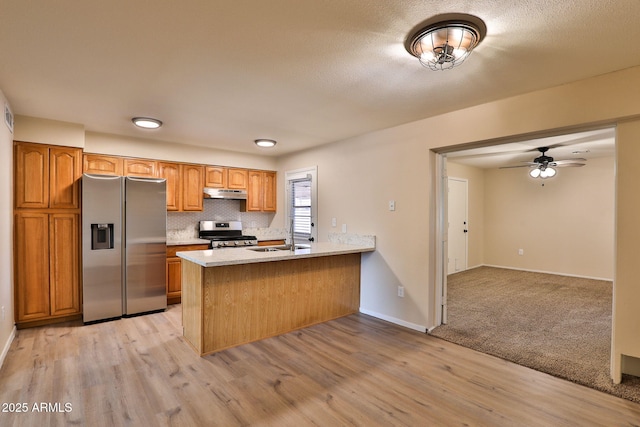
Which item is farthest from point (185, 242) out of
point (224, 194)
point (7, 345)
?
point (7, 345)

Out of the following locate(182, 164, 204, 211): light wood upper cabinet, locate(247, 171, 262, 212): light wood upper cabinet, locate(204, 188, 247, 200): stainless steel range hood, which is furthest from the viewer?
locate(247, 171, 262, 212): light wood upper cabinet

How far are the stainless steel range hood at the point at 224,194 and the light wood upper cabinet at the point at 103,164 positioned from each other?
1197 millimetres

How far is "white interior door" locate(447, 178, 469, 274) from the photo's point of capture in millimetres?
6688

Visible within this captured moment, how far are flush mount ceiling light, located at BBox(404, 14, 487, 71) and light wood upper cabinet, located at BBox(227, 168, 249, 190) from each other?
3919mm

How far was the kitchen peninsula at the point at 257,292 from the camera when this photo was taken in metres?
2.94

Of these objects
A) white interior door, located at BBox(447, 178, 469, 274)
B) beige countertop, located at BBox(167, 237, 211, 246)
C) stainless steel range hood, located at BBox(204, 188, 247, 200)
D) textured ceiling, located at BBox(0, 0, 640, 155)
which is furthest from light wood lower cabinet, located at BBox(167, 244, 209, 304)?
white interior door, located at BBox(447, 178, 469, 274)

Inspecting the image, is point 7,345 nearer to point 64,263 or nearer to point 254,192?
point 64,263

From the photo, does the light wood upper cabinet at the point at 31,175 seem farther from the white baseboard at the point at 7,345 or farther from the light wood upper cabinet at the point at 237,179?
the light wood upper cabinet at the point at 237,179

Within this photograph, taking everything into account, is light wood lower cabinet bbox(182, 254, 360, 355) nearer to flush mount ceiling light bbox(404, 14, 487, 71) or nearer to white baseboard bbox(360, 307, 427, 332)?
white baseboard bbox(360, 307, 427, 332)

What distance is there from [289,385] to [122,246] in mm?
2818

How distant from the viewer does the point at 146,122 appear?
3.56 m

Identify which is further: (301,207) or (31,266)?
(301,207)

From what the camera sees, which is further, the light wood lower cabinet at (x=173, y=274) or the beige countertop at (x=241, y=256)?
the light wood lower cabinet at (x=173, y=274)

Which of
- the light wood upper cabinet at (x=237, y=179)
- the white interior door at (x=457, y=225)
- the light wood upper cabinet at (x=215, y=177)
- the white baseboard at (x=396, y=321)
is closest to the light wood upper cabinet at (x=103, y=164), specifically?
the light wood upper cabinet at (x=215, y=177)
